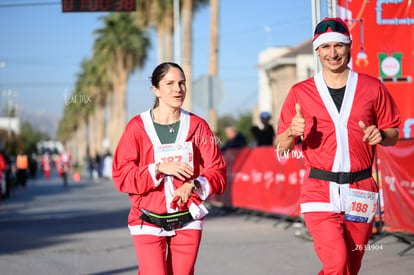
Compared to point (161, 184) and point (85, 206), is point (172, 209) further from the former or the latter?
point (85, 206)

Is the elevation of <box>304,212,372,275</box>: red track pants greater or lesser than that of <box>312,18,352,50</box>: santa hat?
lesser

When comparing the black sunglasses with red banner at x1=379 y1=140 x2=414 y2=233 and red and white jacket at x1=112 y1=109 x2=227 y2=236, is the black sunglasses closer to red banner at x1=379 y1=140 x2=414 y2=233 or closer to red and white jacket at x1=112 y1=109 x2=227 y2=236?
red and white jacket at x1=112 y1=109 x2=227 y2=236

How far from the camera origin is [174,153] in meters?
4.41

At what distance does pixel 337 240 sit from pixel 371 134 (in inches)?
26.6

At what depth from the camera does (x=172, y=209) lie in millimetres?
4395

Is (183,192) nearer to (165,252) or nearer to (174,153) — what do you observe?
(174,153)

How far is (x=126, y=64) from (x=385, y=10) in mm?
41716

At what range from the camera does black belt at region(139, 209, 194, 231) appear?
14.4 ft

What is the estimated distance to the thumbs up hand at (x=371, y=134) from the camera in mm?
4312

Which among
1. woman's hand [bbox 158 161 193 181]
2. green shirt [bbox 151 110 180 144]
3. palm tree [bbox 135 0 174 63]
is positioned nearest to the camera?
woman's hand [bbox 158 161 193 181]

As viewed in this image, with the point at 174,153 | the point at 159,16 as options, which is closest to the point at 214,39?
the point at 159,16

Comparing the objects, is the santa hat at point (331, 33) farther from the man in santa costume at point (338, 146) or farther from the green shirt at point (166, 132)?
the green shirt at point (166, 132)

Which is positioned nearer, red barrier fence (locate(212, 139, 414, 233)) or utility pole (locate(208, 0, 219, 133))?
red barrier fence (locate(212, 139, 414, 233))

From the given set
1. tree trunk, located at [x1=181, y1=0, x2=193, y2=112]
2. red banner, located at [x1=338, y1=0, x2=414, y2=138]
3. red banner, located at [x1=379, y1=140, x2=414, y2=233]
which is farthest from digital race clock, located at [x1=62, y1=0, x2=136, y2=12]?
tree trunk, located at [x1=181, y1=0, x2=193, y2=112]
